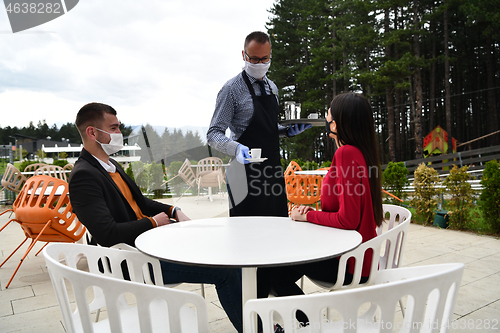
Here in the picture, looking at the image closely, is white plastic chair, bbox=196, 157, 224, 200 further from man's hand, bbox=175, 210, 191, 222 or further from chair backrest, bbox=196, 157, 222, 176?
man's hand, bbox=175, 210, 191, 222

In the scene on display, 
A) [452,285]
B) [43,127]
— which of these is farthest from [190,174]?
[43,127]

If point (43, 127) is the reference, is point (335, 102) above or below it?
below

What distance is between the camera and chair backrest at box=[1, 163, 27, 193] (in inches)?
262

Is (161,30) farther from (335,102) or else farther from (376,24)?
(376,24)

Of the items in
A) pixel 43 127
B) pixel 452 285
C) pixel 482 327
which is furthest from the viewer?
pixel 43 127

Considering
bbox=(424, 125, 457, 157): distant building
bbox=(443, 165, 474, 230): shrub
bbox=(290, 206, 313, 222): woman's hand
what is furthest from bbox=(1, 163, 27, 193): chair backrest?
bbox=(424, 125, 457, 157): distant building

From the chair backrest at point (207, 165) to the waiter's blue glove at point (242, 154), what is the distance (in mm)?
249

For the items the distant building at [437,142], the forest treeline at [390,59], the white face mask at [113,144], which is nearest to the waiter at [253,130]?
the white face mask at [113,144]

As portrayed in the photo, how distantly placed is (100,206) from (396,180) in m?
6.05

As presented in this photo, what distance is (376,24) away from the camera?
693 inches

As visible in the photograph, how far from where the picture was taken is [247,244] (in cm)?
133

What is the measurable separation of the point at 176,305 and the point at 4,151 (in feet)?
41.0

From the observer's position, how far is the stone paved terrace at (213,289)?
216 cm

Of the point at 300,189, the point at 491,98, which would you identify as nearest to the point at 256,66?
the point at 300,189
